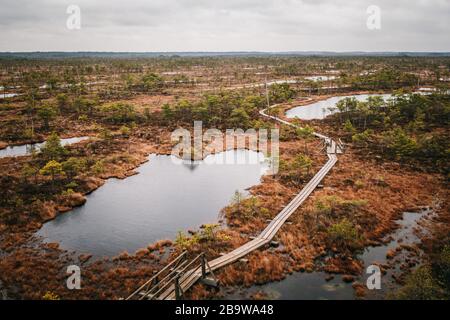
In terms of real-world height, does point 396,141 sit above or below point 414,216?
above

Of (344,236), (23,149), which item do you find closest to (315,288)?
(344,236)

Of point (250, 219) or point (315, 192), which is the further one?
point (315, 192)

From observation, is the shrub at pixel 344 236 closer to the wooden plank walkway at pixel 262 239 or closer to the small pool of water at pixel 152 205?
the wooden plank walkway at pixel 262 239

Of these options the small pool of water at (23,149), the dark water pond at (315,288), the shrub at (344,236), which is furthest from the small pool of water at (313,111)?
the dark water pond at (315,288)

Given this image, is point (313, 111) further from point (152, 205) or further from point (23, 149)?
point (23, 149)

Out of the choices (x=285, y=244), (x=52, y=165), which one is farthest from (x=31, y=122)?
(x=285, y=244)

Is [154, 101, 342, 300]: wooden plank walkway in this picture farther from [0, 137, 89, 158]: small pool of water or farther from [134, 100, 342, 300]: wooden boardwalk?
[0, 137, 89, 158]: small pool of water

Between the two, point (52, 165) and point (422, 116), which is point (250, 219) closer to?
point (52, 165)

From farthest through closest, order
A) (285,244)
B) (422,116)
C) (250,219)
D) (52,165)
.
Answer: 1. (422,116)
2. (52,165)
3. (250,219)
4. (285,244)
